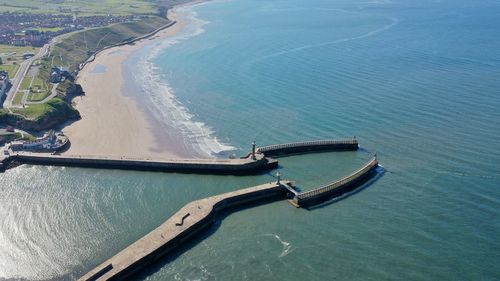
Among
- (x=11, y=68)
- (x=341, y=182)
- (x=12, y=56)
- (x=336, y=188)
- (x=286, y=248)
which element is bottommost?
(x=286, y=248)

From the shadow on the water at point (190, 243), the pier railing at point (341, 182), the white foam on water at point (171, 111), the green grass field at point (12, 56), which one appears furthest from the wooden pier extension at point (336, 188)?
the green grass field at point (12, 56)

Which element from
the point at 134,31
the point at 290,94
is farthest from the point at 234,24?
the point at 290,94

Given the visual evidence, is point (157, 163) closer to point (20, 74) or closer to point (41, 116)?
point (41, 116)

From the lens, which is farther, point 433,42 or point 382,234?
point 433,42

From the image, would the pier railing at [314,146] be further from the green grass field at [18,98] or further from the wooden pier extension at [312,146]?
the green grass field at [18,98]

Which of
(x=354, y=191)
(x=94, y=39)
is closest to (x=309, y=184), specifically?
(x=354, y=191)

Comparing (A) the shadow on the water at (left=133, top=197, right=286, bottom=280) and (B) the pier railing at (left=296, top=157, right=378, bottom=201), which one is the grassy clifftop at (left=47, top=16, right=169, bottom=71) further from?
(B) the pier railing at (left=296, top=157, right=378, bottom=201)

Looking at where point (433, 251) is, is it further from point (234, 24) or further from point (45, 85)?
point (234, 24)
